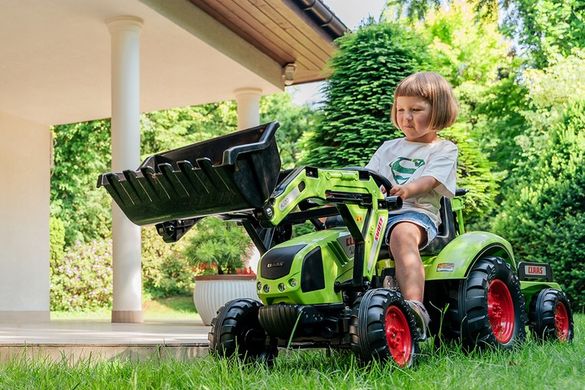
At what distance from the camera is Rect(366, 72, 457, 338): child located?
123 inches

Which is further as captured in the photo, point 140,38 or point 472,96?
point 472,96

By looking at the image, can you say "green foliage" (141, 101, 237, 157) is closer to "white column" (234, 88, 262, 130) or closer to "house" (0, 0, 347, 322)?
"house" (0, 0, 347, 322)

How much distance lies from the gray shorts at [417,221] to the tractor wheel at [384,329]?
429mm

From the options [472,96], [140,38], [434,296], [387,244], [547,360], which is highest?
[472,96]

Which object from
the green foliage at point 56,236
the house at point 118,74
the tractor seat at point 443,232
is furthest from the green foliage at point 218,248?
the green foliage at point 56,236

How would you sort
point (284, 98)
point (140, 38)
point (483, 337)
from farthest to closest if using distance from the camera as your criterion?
point (284, 98)
point (140, 38)
point (483, 337)

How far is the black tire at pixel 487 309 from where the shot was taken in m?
3.35

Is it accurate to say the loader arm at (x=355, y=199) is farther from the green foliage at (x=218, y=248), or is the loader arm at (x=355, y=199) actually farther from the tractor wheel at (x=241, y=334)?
the green foliage at (x=218, y=248)

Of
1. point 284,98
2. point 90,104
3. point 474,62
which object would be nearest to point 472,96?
point 474,62

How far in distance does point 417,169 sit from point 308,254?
0.76 m

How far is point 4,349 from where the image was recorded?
12.3 feet

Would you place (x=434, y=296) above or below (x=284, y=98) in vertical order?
below

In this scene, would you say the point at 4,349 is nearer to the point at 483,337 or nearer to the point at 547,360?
the point at 483,337

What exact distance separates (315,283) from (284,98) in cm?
2292
